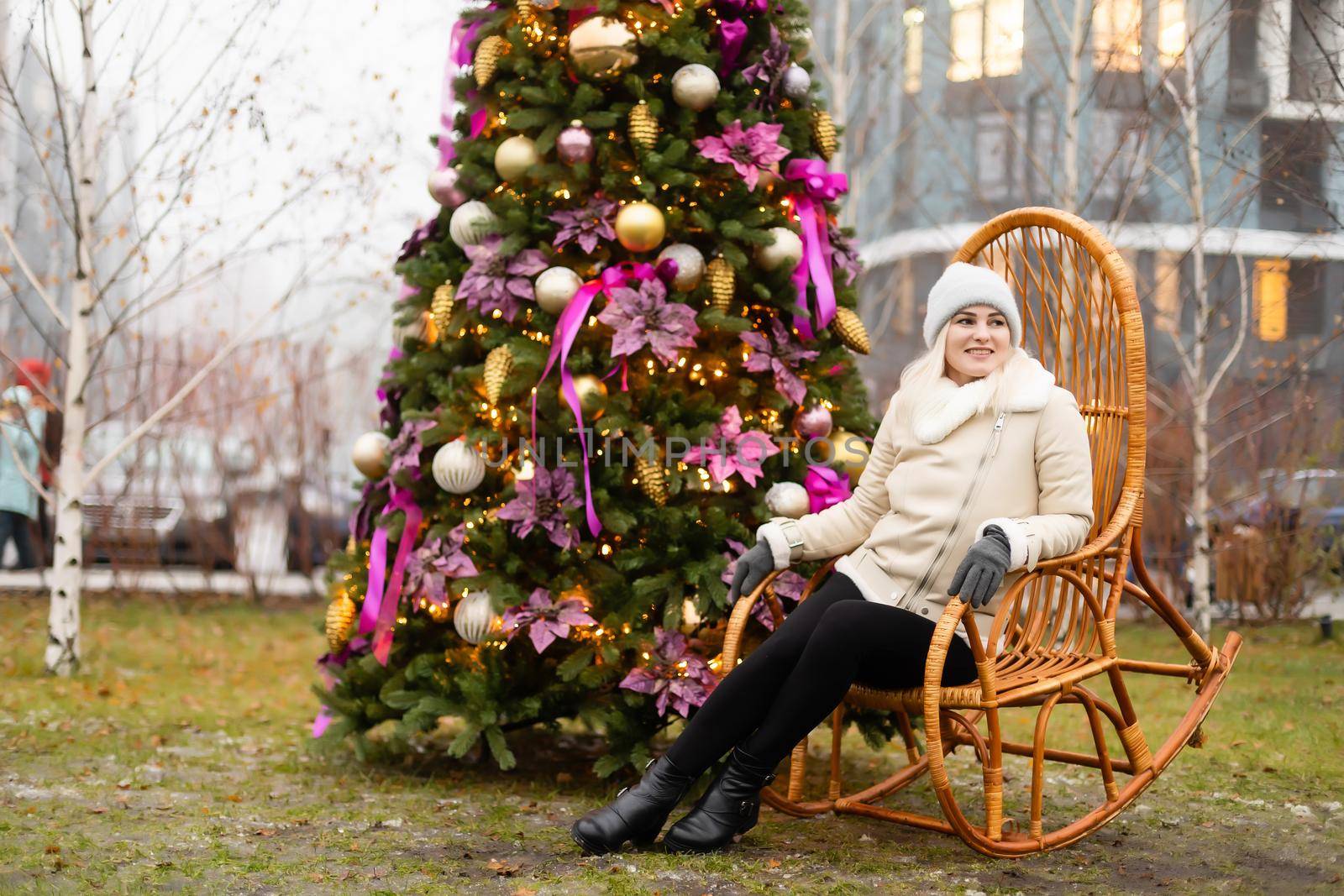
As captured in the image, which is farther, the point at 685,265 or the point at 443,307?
the point at 443,307

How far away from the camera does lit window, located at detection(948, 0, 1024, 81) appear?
7458mm

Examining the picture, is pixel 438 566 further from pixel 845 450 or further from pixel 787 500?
pixel 845 450

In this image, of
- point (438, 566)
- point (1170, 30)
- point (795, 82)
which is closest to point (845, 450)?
point (795, 82)

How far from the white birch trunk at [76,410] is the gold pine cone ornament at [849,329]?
350cm

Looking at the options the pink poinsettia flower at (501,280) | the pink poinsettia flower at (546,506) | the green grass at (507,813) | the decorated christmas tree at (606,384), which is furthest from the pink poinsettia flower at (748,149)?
the green grass at (507,813)

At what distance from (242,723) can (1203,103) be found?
555cm

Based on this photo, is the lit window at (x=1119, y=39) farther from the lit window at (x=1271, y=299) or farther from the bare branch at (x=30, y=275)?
the bare branch at (x=30, y=275)

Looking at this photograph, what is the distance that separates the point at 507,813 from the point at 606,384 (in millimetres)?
1199

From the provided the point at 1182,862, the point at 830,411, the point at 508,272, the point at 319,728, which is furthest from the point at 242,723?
the point at 1182,862

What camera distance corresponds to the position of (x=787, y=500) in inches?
132

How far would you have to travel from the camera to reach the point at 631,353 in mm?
3396

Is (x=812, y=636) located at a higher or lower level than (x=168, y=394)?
lower

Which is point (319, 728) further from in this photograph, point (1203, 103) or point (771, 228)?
point (1203, 103)

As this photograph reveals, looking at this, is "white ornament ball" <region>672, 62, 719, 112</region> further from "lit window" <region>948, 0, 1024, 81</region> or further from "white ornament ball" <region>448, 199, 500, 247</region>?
"lit window" <region>948, 0, 1024, 81</region>
